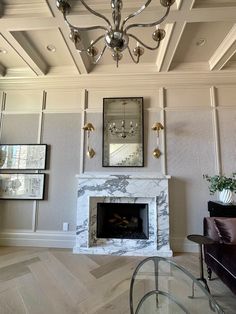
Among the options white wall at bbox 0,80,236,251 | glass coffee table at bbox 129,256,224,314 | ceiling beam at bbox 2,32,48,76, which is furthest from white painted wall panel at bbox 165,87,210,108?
glass coffee table at bbox 129,256,224,314

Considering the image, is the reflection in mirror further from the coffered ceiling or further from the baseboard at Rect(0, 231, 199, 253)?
the baseboard at Rect(0, 231, 199, 253)

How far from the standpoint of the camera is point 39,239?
4.00m

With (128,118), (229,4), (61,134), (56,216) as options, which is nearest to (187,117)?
(128,118)

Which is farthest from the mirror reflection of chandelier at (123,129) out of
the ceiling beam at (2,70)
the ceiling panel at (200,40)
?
the ceiling beam at (2,70)

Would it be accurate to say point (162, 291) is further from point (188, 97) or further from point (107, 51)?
point (107, 51)

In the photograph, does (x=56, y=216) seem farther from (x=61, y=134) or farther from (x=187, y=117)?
(x=187, y=117)

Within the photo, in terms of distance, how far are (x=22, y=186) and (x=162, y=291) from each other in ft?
10.6

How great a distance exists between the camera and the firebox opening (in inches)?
157

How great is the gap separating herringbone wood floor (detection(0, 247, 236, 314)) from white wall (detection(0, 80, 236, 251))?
0.54m

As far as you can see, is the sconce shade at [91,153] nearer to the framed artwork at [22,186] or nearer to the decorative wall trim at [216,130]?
the framed artwork at [22,186]

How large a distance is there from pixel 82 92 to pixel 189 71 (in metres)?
2.15

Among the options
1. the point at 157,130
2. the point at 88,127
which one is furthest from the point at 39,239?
the point at 157,130

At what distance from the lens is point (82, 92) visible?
4.33 metres

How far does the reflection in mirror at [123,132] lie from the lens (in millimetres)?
4055
